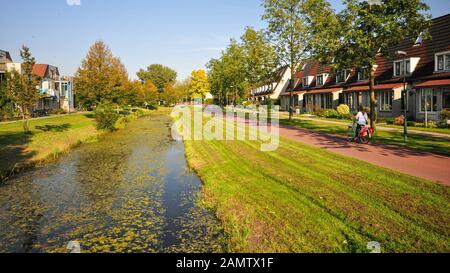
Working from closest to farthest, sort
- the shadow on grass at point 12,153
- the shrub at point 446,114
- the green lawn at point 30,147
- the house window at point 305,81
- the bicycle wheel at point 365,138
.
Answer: the shadow on grass at point 12,153 → the green lawn at point 30,147 → the bicycle wheel at point 365,138 → the shrub at point 446,114 → the house window at point 305,81

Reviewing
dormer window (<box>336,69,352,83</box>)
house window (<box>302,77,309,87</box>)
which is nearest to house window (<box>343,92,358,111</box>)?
dormer window (<box>336,69,352,83</box>)

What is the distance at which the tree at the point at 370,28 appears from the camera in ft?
70.5

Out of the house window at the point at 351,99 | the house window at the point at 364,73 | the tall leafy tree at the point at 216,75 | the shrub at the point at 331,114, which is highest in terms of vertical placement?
the tall leafy tree at the point at 216,75

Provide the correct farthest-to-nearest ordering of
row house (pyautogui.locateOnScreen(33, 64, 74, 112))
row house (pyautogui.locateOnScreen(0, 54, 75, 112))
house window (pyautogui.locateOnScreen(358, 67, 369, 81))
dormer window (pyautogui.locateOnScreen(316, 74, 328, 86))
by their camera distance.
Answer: row house (pyautogui.locateOnScreen(33, 64, 74, 112)) → row house (pyautogui.locateOnScreen(0, 54, 75, 112)) → dormer window (pyautogui.locateOnScreen(316, 74, 328, 86)) → house window (pyautogui.locateOnScreen(358, 67, 369, 81))

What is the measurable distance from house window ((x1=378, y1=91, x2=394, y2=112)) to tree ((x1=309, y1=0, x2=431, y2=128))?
13.1 metres

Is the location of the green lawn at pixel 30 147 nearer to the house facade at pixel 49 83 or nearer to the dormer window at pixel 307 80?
the dormer window at pixel 307 80

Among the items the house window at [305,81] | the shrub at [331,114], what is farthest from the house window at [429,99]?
the house window at [305,81]

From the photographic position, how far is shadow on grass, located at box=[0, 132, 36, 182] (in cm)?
1523

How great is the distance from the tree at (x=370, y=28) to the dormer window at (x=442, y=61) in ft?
28.6

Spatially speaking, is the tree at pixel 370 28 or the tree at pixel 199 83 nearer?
the tree at pixel 370 28

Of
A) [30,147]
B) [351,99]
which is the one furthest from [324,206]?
[351,99]

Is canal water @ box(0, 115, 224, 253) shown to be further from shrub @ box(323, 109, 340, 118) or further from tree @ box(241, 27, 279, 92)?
shrub @ box(323, 109, 340, 118)

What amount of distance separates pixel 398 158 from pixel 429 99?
2102 cm

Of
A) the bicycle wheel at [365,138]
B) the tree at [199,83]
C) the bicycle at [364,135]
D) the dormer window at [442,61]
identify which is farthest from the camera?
the tree at [199,83]
